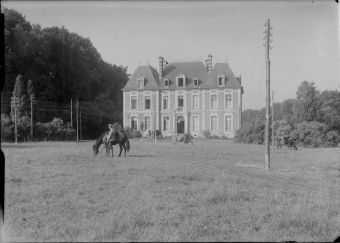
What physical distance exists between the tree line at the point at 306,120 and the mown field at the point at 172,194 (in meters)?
0.13

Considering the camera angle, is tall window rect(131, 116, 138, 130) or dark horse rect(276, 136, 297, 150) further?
dark horse rect(276, 136, 297, 150)

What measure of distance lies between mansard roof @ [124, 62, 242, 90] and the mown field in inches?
18.9

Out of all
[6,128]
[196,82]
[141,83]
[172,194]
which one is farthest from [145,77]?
[6,128]

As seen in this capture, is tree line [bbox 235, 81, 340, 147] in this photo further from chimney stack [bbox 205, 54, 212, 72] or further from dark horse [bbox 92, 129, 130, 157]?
dark horse [bbox 92, 129, 130, 157]

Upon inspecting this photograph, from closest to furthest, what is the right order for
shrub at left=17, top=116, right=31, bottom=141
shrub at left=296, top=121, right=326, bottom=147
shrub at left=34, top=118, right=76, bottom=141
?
1. shrub at left=17, top=116, right=31, bottom=141
2. shrub at left=34, top=118, right=76, bottom=141
3. shrub at left=296, top=121, right=326, bottom=147

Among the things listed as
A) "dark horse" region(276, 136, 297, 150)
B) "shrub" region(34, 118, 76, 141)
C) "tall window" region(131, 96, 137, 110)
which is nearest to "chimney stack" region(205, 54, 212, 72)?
"tall window" region(131, 96, 137, 110)

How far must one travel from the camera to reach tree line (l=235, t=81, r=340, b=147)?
95.7 inches

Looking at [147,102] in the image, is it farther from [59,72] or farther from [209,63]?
[59,72]

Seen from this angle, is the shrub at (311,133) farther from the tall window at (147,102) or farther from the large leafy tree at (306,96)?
the tall window at (147,102)

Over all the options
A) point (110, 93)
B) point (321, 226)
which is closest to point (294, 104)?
point (321, 226)

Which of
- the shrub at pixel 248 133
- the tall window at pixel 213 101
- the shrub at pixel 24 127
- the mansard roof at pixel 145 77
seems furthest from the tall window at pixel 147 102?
the shrub at pixel 24 127

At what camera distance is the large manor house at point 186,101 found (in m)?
2.29

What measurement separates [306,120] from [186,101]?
3.70 ft

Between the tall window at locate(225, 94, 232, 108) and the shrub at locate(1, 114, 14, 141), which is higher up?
the tall window at locate(225, 94, 232, 108)
